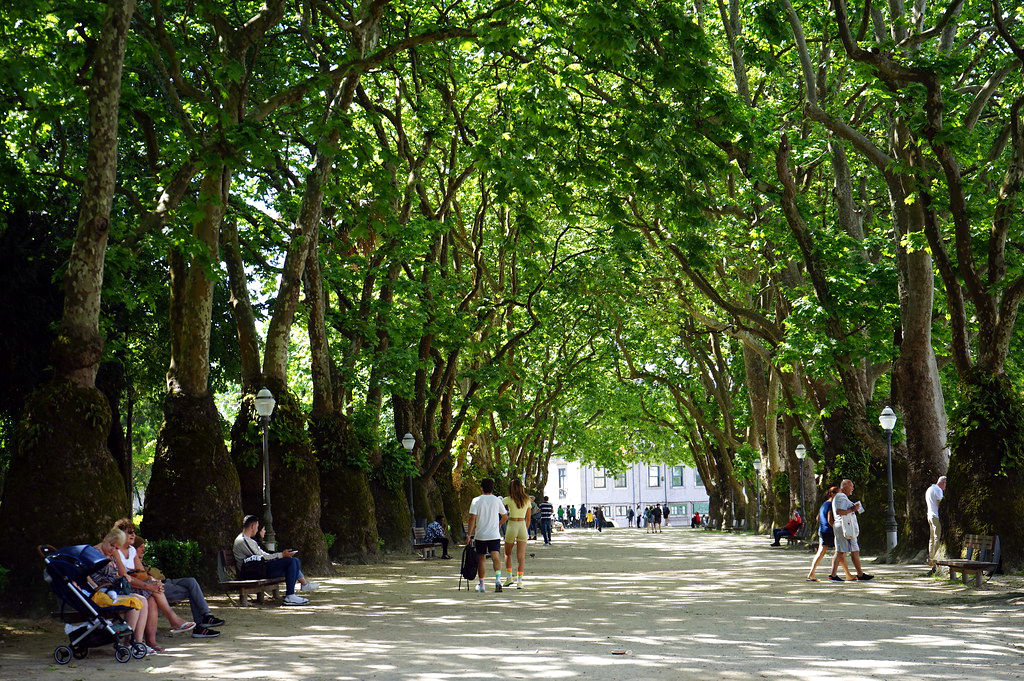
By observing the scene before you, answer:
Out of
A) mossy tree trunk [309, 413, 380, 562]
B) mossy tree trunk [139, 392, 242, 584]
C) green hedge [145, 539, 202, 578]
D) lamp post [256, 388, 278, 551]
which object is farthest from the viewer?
mossy tree trunk [309, 413, 380, 562]

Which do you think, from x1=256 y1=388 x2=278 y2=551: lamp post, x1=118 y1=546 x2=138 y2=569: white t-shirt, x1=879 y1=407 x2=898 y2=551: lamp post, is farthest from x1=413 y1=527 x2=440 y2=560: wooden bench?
x1=118 y1=546 x2=138 y2=569: white t-shirt

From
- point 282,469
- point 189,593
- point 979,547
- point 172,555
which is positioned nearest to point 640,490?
point 282,469

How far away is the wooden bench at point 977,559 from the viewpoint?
14.6 metres

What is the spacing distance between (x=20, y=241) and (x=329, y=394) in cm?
658

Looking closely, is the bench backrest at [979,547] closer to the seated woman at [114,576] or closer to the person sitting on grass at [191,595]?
the person sitting on grass at [191,595]

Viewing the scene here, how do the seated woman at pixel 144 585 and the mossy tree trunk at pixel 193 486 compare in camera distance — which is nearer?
the seated woman at pixel 144 585

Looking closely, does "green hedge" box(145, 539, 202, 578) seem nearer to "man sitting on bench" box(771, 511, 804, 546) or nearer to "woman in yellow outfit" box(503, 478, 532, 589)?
"woman in yellow outfit" box(503, 478, 532, 589)

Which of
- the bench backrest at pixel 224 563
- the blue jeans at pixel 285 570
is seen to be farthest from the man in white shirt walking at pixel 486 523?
the bench backrest at pixel 224 563

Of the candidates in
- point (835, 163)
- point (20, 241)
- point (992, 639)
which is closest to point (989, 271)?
point (835, 163)

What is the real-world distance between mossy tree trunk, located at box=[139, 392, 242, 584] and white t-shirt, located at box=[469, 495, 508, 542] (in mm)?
3661

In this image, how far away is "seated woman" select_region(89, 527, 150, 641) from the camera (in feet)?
32.5

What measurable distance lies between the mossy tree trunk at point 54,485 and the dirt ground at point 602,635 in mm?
811

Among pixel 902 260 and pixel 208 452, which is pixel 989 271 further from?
pixel 208 452

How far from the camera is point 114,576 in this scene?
1033cm
